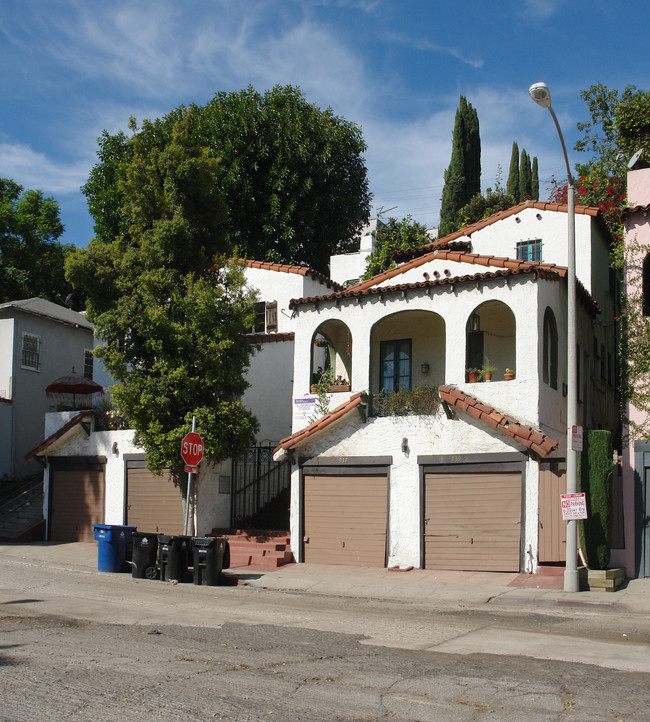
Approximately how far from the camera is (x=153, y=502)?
2198cm

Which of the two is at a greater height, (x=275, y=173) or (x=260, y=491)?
(x=275, y=173)

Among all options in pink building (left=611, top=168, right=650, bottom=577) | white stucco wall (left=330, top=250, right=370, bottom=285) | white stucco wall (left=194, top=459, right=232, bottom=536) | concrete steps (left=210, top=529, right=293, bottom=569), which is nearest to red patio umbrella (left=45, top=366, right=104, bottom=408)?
white stucco wall (left=194, top=459, right=232, bottom=536)

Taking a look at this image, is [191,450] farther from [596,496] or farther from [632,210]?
[632,210]

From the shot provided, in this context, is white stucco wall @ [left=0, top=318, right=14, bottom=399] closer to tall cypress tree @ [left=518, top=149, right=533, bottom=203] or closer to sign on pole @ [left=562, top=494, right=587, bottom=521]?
sign on pole @ [left=562, top=494, right=587, bottom=521]

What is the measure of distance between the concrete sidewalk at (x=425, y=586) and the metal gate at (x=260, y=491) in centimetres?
292

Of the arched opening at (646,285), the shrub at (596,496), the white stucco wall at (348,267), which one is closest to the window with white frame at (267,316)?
the white stucco wall at (348,267)

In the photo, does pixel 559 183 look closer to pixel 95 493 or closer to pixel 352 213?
pixel 352 213

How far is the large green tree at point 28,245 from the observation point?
136 feet

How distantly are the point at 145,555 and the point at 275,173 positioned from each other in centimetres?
2358

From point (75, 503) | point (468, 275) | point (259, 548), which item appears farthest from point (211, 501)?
point (468, 275)

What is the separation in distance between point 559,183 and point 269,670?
30535 mm

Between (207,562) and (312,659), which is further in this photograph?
(207,562)

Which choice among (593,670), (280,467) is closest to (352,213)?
(280,467)

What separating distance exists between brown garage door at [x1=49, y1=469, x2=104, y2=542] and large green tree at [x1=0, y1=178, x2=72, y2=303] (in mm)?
20418
